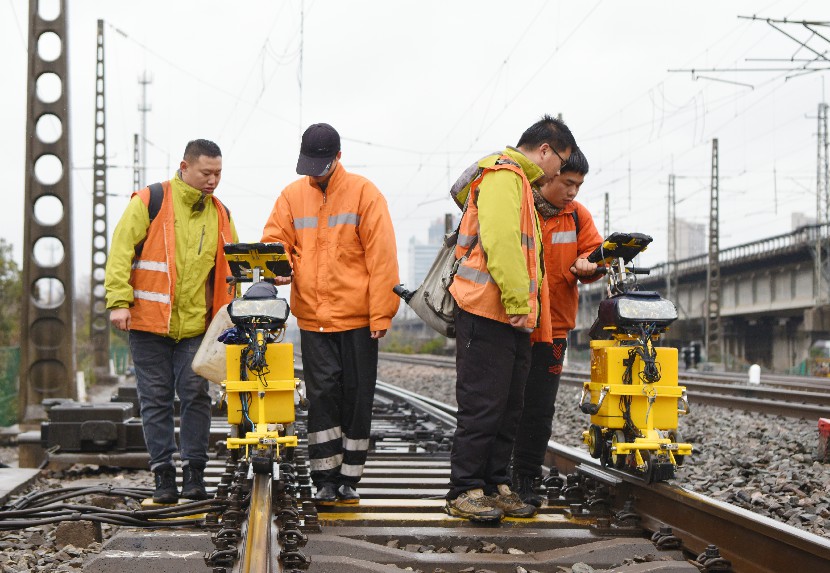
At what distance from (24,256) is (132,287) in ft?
23.3

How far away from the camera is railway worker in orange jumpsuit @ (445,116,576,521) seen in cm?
422

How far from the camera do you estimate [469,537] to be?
404cm

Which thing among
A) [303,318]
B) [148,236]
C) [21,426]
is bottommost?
[21,426]

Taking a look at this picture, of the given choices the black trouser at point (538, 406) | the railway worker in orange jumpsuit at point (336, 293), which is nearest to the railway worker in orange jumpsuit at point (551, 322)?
the black trouser at point (538, 406)

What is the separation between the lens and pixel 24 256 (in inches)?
448

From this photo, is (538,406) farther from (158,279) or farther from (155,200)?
(155,200)

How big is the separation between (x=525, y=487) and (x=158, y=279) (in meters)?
2.23

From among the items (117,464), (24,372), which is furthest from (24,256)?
(117,464)

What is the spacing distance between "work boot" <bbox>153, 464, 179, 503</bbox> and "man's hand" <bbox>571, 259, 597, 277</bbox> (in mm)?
2326

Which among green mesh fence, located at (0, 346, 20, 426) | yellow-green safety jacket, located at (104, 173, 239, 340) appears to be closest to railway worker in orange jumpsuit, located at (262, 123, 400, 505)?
yellow-green safety jacket, located at (104, 173, 239, 340)

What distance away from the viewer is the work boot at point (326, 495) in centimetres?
451

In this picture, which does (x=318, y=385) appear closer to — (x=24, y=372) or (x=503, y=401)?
(x=503, y=401)

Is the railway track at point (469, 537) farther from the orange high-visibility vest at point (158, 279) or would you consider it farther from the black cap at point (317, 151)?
the black cap at point (317, 151)

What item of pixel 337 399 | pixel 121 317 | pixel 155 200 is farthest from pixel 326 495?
pixel 155 200
